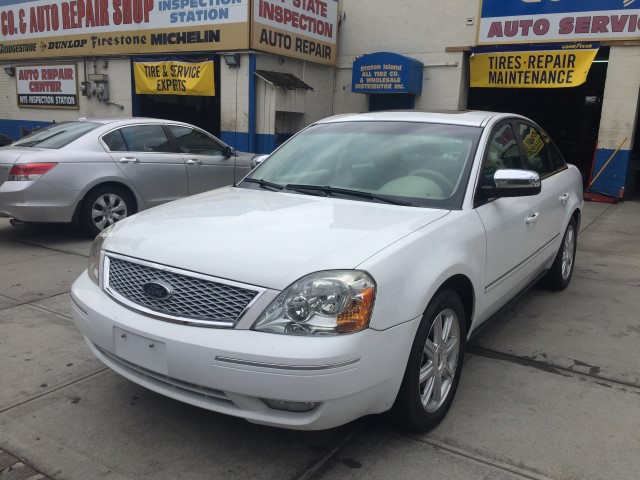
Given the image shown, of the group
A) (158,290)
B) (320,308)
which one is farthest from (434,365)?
(158,290)

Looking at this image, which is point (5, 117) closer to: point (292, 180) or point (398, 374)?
point (292, 180)

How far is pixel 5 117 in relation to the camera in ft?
57.5

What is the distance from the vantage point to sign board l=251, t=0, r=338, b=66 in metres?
12.0

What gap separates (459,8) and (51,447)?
1267cm

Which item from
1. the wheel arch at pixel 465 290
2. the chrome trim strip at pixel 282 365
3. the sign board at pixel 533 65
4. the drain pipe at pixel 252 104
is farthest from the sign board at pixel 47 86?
the chrome trim strip at pixel 282 365

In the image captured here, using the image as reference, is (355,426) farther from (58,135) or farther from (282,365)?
(58,135)

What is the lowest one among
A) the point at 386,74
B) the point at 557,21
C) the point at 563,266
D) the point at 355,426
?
the point at 355,426

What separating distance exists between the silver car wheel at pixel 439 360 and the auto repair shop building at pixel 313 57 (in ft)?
33.2

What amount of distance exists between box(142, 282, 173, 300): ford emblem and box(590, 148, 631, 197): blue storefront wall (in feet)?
38.0

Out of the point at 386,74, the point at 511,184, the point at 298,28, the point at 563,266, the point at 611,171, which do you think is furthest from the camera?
the point at 386,74

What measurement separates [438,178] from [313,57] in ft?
36.4

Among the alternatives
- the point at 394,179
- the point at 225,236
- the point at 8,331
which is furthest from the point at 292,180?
the point at 8,331

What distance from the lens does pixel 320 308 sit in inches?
91.2

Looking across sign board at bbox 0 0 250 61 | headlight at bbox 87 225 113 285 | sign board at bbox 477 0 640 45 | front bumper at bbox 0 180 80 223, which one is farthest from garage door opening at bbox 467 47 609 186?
headlight at bbox 87 225 113 285
